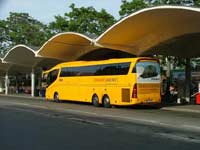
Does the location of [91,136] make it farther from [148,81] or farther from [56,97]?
[56,97]

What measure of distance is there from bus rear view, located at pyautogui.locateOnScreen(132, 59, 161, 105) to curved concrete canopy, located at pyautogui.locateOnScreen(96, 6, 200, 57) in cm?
240

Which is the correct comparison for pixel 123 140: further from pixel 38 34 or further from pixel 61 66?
pixel 38 34

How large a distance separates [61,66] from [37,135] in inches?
930

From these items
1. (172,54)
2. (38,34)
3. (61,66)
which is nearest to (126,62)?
(172,54)

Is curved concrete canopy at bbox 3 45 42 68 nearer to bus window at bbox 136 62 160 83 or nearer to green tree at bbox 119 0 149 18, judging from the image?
green tree at bbox 119 0 149 18

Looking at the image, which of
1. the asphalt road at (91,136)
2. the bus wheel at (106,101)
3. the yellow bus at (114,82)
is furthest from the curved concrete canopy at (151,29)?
the asphalt road at (91,136)

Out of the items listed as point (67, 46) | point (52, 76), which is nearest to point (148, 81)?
point (52, 76)

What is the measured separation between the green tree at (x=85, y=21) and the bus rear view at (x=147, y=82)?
865 inches

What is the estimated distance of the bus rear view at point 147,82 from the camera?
30.0 m

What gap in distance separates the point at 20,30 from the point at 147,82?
45.6 meters

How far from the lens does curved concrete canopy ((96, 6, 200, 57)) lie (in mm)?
27416

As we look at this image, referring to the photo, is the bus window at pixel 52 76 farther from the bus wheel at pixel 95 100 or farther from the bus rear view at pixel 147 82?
the bus rear view at pixel 147 82

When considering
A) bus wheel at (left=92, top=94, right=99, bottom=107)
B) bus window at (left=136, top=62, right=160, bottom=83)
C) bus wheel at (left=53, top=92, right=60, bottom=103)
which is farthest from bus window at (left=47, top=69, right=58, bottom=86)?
bus window at (left=136, top=62, right=160, bottom=83)

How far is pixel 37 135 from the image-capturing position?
1575cm
